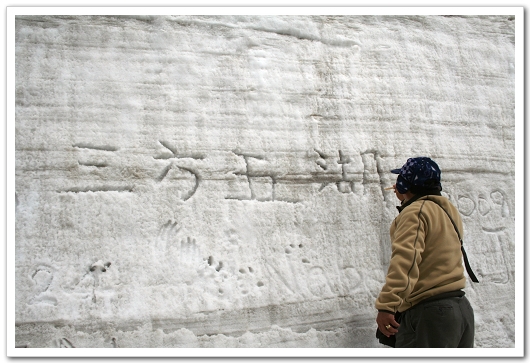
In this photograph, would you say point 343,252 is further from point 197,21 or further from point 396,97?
point 197,21

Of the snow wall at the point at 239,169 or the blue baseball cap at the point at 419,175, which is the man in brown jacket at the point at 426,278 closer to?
the blue baseball cap at the point at 419,175

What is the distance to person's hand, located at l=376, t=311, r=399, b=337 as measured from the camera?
229 centimetres

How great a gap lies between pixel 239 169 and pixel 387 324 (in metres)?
1.17

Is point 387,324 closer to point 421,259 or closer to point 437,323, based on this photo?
point 437,323

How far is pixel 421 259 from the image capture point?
7.66 ft

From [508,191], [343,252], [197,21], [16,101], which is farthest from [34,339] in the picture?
[508,191]

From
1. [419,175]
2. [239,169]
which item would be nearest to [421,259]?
[419,175]

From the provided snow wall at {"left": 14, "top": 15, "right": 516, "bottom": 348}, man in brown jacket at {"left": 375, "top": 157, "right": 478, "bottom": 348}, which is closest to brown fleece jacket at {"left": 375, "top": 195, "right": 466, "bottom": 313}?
man in brown jacket at {"left": 375, "top": 157, "right": 478, "bottom": 348}

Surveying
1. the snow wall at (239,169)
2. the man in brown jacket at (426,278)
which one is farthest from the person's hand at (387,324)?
the snow wall at (239,169)

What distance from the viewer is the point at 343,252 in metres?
2.98

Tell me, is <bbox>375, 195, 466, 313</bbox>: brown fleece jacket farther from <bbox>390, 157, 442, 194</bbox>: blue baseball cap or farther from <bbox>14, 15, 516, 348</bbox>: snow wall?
<bbox>14, 15, 516, 348</bbox>: snow wall

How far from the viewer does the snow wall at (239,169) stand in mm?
2721

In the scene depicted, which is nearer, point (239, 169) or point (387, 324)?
point (387, 324)

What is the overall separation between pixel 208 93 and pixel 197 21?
44 centimetres
